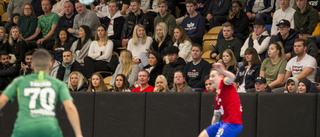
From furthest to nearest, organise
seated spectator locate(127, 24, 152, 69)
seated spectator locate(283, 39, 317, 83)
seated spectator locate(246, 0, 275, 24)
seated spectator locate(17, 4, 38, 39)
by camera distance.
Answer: seated spectator locate(17, 4, 38, 39) → seated spectator locate(246, 0, 275, 24) → seated spectator locate(127, 24, 152, 69) → seated spectator locate(283, 39, 317, 83)

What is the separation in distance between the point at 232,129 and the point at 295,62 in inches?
149

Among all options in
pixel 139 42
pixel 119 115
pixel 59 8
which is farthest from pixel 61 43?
pixel 119 115

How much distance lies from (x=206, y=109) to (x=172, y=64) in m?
2.11

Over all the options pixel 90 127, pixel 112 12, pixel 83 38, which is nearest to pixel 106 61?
pixel 83 38

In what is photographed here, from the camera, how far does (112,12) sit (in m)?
15.5

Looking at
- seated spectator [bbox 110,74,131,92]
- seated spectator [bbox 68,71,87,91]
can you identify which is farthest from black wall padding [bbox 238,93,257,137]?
seated spectator [bbox 68,71,87,91]

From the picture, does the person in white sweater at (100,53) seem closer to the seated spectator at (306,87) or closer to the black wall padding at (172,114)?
the black wall padding at (172,114)

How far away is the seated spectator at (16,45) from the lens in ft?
49.8

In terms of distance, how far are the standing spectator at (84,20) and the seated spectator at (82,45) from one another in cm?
57

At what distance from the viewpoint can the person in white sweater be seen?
1379 centimetres

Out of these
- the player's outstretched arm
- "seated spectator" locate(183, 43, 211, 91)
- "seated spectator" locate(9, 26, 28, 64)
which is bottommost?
the player's outstretched arm

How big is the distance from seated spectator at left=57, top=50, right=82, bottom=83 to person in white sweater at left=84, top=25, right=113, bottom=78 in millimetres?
254

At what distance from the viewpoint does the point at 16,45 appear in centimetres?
1530

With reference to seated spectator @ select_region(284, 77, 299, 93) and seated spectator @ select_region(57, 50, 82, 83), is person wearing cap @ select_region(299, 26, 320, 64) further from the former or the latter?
seated spectator @ select_region(57, 50, 82, 83)
